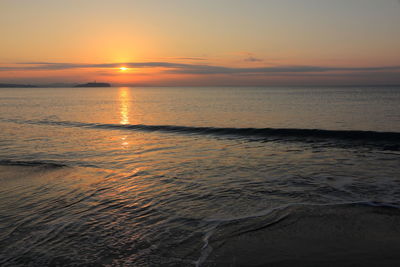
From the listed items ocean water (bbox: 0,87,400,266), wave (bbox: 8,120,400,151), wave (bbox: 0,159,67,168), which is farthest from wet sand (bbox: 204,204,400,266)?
Answer: wave (bbox: 8,120,400,151)

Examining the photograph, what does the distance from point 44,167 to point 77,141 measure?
8.43 metres

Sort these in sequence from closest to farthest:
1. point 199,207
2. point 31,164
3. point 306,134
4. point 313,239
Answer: point 313,239 → point 199,207 → point 31,164 → point 306,134

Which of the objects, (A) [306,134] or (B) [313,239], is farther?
(A) [306,134]

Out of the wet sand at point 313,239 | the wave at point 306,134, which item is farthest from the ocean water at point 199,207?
the wave at point 306,134

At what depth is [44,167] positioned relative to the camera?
44.4 ft

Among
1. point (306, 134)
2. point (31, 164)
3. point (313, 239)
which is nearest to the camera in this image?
point (313, 239)

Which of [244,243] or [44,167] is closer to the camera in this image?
[244,243]

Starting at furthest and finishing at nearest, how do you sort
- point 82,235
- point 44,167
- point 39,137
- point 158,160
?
point 39,137 → point 158,160 → point 44,167 → point 82,235

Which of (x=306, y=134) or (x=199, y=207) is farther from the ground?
(x=199, y=207)

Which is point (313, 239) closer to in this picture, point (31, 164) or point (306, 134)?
point (31, 164)

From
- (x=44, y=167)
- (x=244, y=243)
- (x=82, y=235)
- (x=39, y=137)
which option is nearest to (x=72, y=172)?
(x=44, y=167)

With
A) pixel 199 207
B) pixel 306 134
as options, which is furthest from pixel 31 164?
pixel 306 134

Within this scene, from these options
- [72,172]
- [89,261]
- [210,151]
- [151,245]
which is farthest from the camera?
[210,151]

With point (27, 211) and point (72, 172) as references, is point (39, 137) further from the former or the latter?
point (27, 211)
